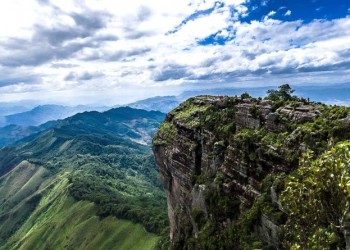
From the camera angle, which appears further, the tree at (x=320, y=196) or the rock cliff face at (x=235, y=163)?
the rock cliff face at (x=235, y=163)

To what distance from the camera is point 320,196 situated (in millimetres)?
21359

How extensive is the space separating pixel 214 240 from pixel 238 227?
8.67 meters

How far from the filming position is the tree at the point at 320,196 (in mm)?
20047

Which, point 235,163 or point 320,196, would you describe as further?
point 235,163

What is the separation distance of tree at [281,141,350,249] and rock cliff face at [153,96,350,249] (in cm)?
2568

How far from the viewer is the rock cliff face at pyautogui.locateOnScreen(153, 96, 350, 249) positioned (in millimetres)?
51781

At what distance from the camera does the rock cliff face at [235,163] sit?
170ft

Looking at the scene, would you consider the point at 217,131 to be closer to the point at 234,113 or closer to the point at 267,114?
the point at 234,113

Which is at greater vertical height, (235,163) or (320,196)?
(320,196)

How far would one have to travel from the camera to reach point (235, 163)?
64.1 metres

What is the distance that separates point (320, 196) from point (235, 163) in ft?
141

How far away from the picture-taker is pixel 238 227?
57.4 metres

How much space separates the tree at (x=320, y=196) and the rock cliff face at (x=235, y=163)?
25.7 meters

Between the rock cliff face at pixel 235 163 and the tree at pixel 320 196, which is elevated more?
the tree at pixel 320 196
